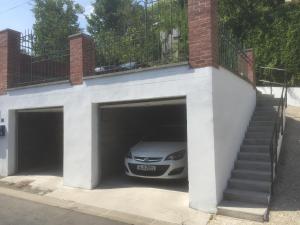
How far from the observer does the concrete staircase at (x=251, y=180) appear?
6.48 meters

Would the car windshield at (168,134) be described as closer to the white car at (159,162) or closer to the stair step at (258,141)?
the white car at (159,162)

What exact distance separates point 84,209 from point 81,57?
13.2 ft

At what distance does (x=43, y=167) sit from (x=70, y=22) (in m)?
26.0

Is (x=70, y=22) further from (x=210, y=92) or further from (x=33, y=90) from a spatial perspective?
(x=210, y=92)

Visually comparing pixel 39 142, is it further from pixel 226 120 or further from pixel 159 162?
pixel 226 120

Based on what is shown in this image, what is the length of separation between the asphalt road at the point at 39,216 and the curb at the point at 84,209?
18 cm

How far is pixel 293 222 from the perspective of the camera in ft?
20.1

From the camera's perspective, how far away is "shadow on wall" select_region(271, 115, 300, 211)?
682cm

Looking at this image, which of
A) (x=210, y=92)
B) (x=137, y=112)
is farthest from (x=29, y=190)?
(x=210, y=92)

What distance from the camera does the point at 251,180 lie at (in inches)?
292

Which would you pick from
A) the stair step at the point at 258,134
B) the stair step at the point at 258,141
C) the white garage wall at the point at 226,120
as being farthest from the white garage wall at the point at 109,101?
the stair step at the point at 258,134

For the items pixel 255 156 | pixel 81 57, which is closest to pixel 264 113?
pixel 255 156

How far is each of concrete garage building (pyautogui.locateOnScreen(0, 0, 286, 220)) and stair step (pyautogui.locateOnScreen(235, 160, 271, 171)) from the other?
0.75ft

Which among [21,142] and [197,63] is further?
[21,142]
